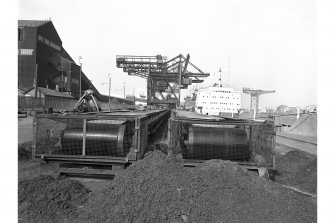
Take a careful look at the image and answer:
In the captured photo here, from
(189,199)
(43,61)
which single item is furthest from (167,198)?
(43,61)

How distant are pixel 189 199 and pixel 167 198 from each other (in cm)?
30

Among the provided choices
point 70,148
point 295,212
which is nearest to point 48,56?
point 70,148

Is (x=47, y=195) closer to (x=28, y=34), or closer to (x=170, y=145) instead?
(x=170, y=145)

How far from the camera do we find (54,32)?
52969 millimetres

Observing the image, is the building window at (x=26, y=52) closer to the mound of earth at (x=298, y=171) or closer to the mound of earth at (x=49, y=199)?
the mound of earth at (x=298, y=171)

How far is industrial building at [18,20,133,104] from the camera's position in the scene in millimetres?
45031

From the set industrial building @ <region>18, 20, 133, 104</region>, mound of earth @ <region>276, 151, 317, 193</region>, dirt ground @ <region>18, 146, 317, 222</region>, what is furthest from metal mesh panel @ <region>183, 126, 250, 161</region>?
industrial building @ <region>18, 20, 133, 104</region>

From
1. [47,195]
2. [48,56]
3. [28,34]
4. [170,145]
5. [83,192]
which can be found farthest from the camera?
[48,56]

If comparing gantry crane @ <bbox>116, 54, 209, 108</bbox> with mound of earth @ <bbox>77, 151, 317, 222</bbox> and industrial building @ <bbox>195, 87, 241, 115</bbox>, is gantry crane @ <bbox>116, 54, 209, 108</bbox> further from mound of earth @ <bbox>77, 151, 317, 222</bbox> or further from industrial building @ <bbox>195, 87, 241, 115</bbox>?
mound of earth @ <bbox>77, 151, 317, 222</bbox>

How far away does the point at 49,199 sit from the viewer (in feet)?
13.5

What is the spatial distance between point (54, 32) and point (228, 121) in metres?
55.1

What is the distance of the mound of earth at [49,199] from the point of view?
3834 millimetres

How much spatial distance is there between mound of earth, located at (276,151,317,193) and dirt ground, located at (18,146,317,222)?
1.35 m

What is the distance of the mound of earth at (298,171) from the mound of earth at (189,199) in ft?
5.85
